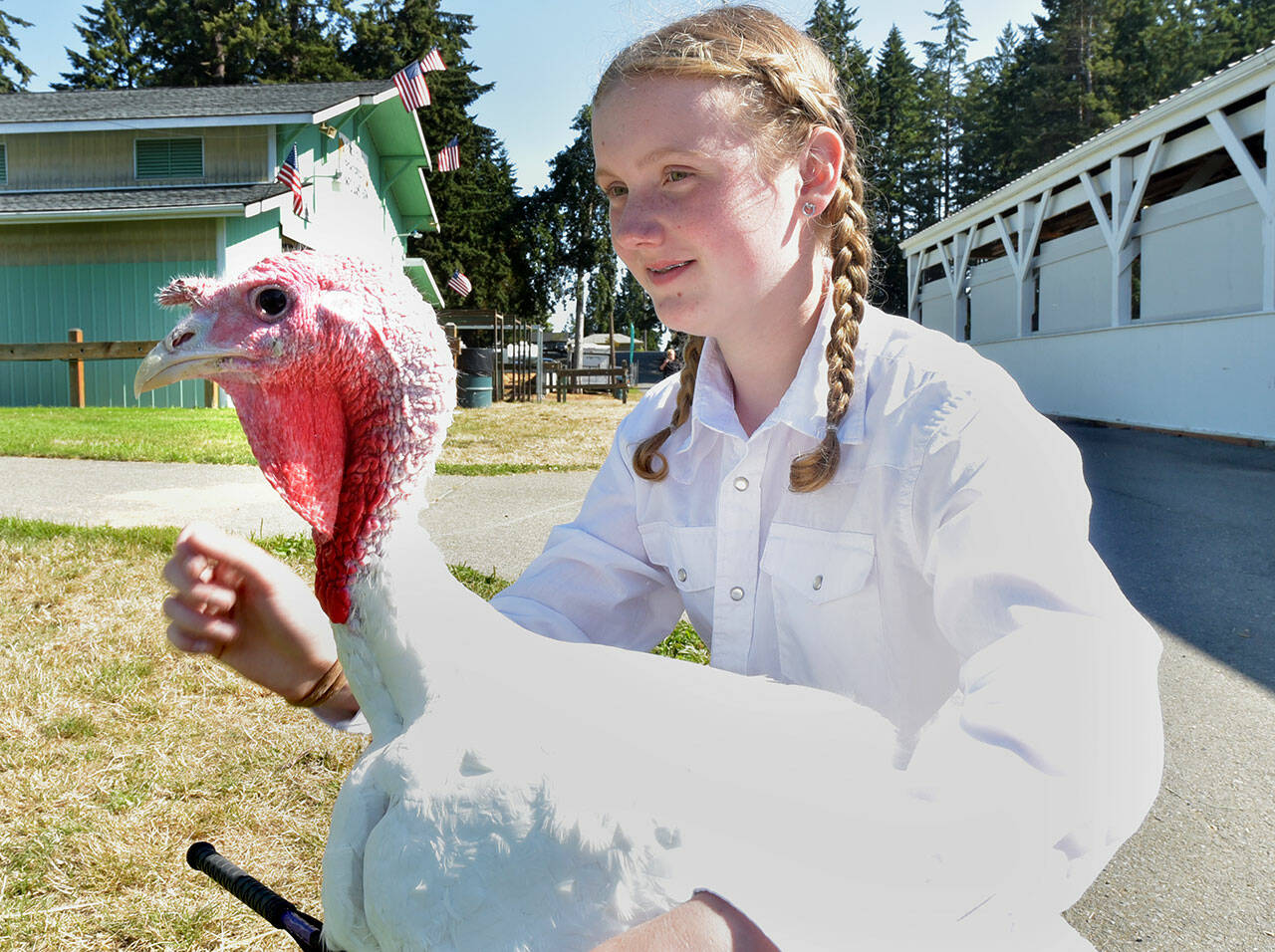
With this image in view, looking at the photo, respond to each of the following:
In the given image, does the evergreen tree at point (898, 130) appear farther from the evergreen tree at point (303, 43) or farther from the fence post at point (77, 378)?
the fence post at point (77, 378)

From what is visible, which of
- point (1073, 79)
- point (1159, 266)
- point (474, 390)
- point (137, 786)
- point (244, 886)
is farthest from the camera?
point (1073, 79)

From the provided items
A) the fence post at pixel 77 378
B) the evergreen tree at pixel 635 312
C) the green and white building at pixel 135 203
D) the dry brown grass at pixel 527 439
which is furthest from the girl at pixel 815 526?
the evergreen tree at pixel 635 312

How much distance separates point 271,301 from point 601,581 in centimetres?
91

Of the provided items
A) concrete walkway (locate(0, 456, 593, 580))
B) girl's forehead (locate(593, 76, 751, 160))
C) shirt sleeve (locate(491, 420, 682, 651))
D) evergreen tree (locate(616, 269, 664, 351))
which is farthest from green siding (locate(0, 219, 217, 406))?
evergreen tree (locate(616, 269, 664, 351))

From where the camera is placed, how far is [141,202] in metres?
16.0

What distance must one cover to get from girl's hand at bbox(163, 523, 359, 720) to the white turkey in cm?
28

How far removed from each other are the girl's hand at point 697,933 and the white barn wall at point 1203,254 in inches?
540

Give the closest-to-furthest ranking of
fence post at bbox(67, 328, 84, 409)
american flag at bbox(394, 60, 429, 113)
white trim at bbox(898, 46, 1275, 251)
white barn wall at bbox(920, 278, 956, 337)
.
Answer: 1. white trim at bbox(898, 46, 1275, 251)
2. fence post at bbox(67, 328, 84, 409)
3. american flag at bbox(394, 60, 429, 113)
4. white barn wall at bbox(920, 278, 956, 337)

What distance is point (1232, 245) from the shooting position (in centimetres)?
1277

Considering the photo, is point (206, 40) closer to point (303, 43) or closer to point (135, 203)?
point (303, 43)

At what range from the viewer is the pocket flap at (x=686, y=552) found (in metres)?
1.86

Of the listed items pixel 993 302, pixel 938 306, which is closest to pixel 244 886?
pixel 993 302

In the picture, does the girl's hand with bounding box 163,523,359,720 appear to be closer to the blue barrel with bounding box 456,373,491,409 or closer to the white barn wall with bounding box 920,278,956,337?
the blue barrel with bounding box 456,373,491,409

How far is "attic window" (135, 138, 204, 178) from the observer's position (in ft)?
58.1
